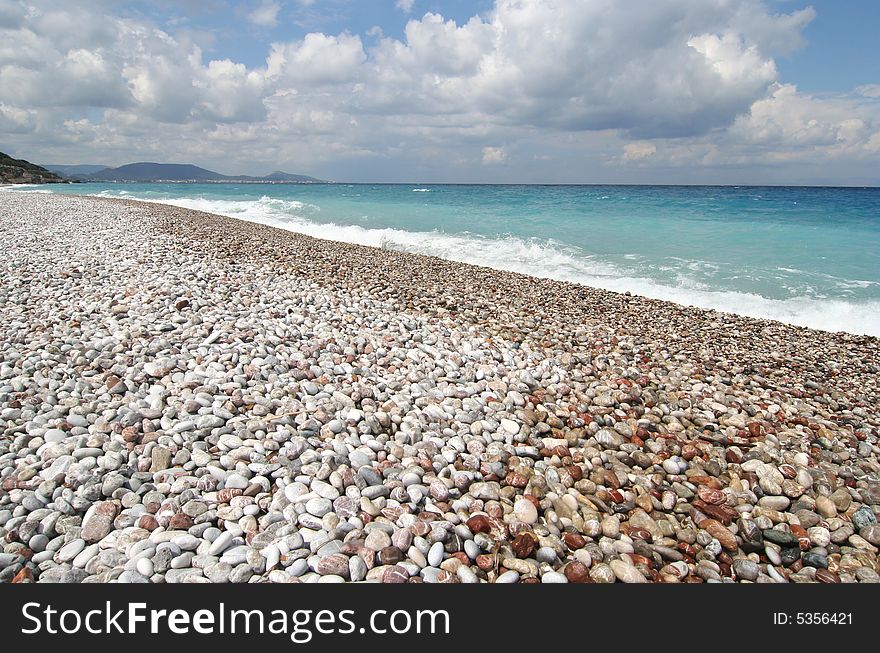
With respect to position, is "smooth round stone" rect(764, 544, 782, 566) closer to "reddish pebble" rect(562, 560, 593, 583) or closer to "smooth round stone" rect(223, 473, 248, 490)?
"reddish pebble" rect(562, 560, 593, 583)

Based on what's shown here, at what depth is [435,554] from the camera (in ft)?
8.33

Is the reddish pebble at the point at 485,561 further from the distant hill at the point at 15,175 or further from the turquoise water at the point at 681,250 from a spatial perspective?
the distant hill at the point at 15,175

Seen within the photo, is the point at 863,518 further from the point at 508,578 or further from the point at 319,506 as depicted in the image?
the point at 319,506

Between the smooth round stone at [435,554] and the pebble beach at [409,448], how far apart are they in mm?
13

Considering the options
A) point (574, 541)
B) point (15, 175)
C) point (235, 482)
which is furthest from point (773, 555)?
point (15, 175)

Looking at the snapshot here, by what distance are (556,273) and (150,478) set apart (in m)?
11.9

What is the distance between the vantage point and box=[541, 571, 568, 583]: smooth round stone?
96.1 inches

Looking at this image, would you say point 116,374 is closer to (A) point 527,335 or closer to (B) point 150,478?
(B) point 150,478

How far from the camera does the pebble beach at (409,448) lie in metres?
2.56

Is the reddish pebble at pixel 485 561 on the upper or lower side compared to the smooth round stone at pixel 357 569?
lower

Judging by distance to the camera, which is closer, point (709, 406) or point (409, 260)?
point (709, 406)

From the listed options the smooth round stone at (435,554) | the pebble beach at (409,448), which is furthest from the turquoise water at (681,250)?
the smooth round stone at (435,554)
